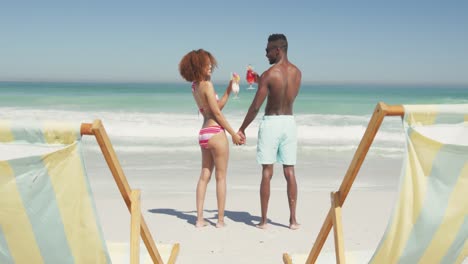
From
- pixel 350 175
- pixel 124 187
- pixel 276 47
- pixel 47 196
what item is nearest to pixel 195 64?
pixel 276 47

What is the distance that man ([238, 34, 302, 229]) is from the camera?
4203 millimetres

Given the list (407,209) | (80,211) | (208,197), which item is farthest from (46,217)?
(208,197)

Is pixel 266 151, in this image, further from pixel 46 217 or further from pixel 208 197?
pixel 46 217

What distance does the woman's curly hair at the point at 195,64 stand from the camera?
13.8 feet

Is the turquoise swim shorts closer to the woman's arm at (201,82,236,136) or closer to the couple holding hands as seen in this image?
the couple holding hands

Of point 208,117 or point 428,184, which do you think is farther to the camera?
point 208,117

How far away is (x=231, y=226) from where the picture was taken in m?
4.59

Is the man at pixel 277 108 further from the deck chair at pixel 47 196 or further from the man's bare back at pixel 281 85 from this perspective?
the deck chair at pixel 47 196

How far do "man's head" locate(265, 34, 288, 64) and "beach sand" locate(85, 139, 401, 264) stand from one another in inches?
60.0

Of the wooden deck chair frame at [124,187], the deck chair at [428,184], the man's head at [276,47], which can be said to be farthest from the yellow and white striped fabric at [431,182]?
the man's head at [276,47]

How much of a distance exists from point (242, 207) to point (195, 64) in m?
1.77

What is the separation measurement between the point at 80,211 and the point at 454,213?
167 cm

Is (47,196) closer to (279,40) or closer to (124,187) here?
(124,187)

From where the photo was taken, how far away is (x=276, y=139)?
427cm
